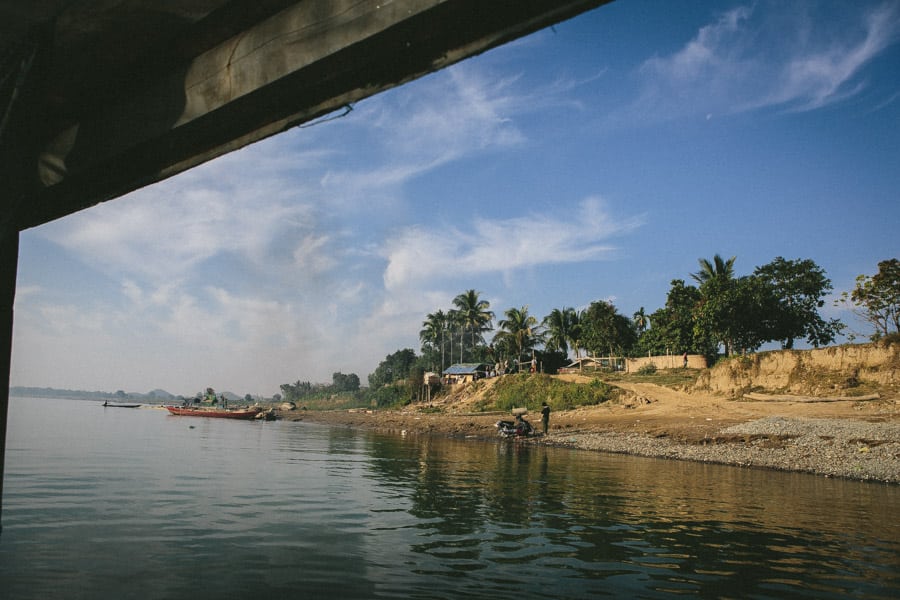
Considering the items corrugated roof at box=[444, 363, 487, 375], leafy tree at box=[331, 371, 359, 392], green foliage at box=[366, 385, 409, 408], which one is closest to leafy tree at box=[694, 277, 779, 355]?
corrugated roof at box=[444, 363, 487, 375]

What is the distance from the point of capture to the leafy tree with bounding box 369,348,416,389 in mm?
118875

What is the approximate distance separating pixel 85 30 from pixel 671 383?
46.7m

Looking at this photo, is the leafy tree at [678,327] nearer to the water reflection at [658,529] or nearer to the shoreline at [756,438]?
the shoreline at [756,438]

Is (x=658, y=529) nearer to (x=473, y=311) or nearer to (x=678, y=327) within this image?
(x=678, y=327)

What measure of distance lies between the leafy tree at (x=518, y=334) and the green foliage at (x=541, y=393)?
876cm

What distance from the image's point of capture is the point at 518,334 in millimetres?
68438

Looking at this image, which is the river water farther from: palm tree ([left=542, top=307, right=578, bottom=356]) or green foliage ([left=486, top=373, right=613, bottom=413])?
palm tree ([left=542, top=307, right=578, bottom=356])

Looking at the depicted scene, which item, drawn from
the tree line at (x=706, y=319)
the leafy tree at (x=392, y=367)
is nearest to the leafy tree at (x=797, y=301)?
the tree line at (x=706, y=319)

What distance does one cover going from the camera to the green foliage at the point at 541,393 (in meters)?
44.8

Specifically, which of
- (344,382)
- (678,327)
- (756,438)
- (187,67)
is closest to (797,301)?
(678,327)

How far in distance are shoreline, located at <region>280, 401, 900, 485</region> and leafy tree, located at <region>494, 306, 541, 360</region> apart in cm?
2940

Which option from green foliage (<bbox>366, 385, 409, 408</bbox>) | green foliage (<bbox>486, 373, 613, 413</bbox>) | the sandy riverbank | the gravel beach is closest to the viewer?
the gravel beach

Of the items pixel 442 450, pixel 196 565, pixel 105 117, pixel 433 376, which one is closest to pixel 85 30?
pixel 105 117

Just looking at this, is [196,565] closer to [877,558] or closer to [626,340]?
[877,558]
